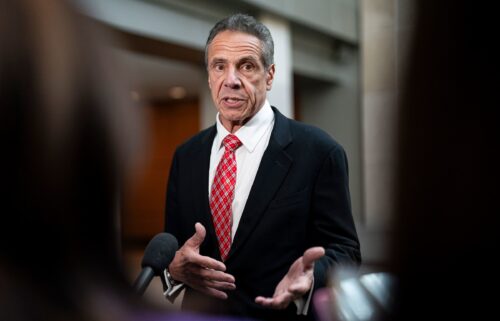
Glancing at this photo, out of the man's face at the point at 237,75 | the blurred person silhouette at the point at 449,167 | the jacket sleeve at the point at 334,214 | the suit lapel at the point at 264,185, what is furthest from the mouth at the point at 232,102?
the blurred person silhouette at the point at 449,167

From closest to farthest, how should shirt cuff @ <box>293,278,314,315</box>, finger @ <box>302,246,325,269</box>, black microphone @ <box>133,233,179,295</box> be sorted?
1. black microphone @ <box>133,233,179,295</box>
2. finger @ <box>302,246,325,269</box>
3. shirt cuff @ <box>293,278,314,315</box>

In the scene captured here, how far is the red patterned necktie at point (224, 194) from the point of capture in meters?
1.14

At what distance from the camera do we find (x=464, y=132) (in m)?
0.35

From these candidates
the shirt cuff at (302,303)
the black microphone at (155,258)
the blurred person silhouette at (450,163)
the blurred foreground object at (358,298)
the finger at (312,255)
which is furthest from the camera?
the shirt cuff at (302,303)

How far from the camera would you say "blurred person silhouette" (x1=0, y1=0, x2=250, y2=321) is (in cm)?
49

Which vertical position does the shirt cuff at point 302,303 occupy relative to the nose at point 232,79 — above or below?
below

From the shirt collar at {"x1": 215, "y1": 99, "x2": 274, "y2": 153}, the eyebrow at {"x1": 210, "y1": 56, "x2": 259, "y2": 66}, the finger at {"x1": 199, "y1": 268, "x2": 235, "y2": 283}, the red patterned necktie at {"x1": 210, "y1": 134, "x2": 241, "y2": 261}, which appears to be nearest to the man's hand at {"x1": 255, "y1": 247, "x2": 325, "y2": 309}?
the finger at {"x1": 199, "y1": 268, "x2": 235, "y2": 283}

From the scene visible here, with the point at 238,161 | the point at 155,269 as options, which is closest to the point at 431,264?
the point at 155,269

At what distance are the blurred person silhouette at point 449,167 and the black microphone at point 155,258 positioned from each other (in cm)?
36

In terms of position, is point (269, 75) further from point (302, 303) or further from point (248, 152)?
point (302, 303)

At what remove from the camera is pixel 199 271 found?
1.04 metres

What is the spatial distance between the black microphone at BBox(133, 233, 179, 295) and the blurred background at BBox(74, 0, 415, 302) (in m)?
0.02

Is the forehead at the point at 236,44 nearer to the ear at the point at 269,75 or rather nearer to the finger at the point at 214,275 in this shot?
the ear at the point at 269,75

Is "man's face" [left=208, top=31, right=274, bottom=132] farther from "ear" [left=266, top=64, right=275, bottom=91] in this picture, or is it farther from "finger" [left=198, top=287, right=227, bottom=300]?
"finger" [left=198, top=287, right=227, bottom=300]
